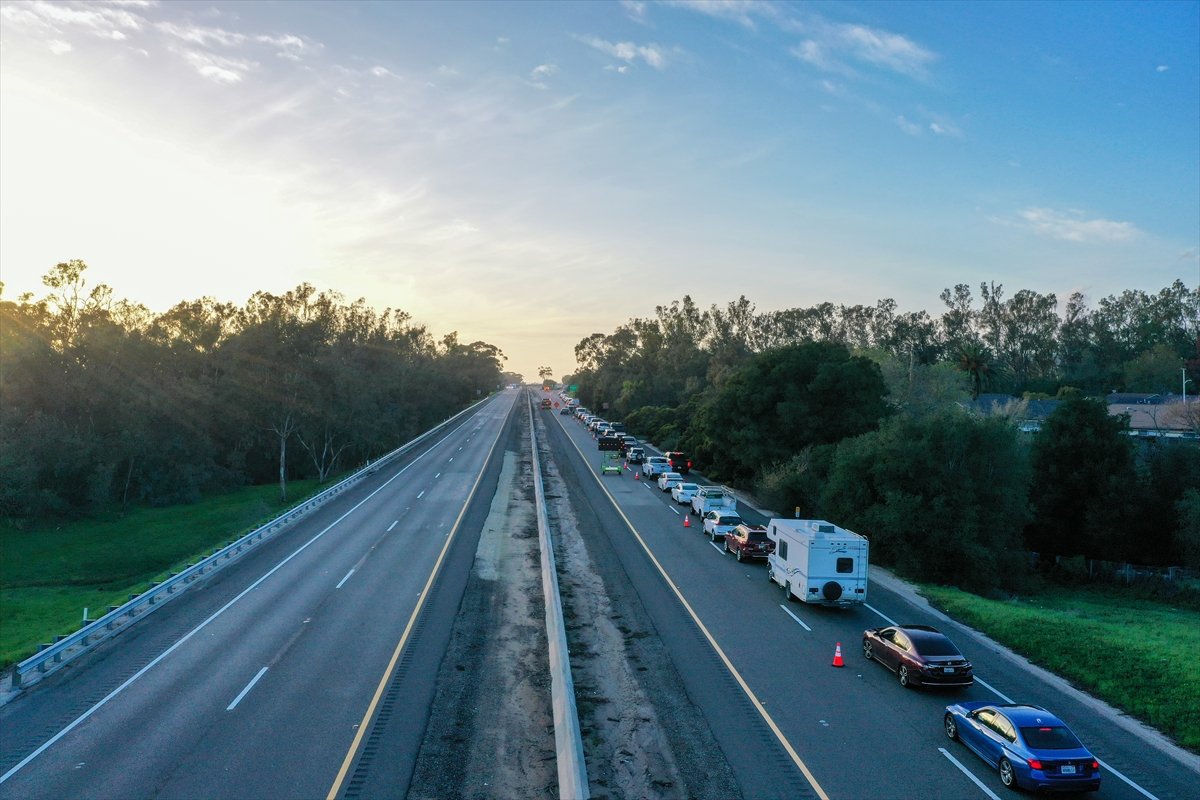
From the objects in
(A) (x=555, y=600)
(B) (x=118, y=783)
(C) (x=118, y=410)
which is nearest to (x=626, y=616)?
(A) (x=555, y=600)

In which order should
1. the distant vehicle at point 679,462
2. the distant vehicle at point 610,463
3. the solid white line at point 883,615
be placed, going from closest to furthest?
the solid white line at point 883,615 → the distant vehicle at point 610,463 → the distant vehicle at point 679,462

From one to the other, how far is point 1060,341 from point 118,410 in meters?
167

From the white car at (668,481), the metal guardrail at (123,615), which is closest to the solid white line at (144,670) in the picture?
the metal guardrail at (123,615)

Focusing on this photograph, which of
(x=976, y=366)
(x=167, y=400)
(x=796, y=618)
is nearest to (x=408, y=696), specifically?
(x=796, y=618)

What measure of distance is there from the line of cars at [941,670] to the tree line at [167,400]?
4938 centimetres

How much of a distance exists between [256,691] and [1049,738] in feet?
53.7

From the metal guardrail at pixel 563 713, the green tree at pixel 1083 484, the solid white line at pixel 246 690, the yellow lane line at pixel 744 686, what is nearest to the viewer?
the metal guardrail at pixel 563 713

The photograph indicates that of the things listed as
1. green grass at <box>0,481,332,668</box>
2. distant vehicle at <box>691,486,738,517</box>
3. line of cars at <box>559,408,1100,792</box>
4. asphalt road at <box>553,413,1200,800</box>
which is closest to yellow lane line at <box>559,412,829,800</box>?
asphalt road at <box>553,413,1200,800</box>

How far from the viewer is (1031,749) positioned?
1307 centimetres

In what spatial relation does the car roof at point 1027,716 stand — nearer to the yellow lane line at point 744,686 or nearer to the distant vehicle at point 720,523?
the yellow lane line at point 744,686

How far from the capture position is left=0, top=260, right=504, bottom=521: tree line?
55.0 m

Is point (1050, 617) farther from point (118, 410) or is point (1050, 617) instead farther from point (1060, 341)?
point (1060, 341)

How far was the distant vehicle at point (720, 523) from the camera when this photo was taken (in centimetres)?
3482

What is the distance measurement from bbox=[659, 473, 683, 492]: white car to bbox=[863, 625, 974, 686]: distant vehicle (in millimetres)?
29334
